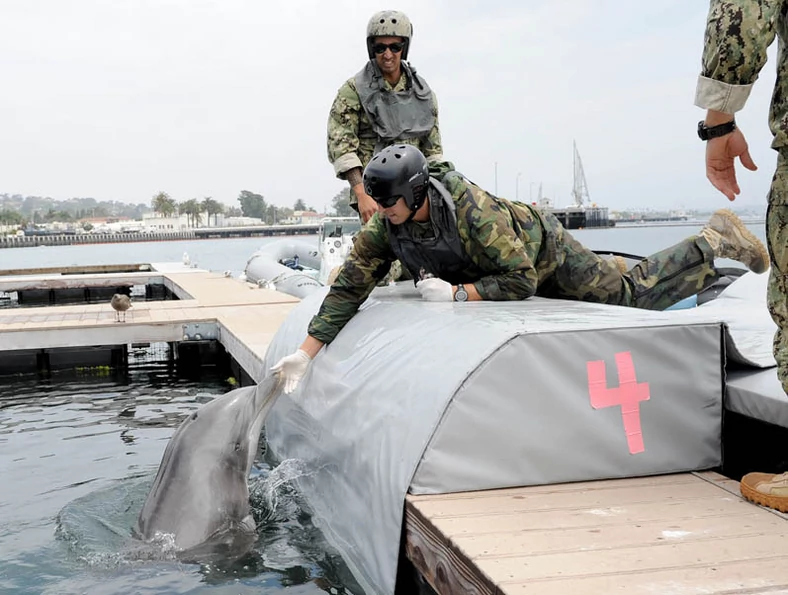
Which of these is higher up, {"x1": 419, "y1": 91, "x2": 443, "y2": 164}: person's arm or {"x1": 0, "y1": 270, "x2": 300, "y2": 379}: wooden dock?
{"x1": 419, "y1": 91, "x2": 443, "y2": 164}: person's arm

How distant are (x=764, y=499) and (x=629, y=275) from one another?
8.33 ft

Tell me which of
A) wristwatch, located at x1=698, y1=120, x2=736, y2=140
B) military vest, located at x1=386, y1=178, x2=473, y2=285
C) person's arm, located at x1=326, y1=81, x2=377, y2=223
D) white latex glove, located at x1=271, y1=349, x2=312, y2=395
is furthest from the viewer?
person's arm, located at x1=326, y1=81, x2=377, y2=223

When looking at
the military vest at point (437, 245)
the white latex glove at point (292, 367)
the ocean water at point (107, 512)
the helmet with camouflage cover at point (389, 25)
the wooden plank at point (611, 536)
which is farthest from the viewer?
the helmet with camouflage cover at point (389, 25)

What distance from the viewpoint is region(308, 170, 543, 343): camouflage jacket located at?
446 centimetres

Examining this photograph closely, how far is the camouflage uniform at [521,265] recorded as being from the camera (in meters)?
4.48

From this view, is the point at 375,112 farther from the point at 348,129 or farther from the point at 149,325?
the point at 149,325

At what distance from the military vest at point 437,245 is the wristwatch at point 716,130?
1.73m

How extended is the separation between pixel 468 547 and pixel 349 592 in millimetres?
1220

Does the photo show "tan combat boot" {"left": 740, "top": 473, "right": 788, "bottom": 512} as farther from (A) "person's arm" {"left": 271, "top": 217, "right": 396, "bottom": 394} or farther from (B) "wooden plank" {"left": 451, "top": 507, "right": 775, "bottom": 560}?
(A) "person's arm" {"left": 271, "top": 217, "right": 396, "bottom": 394}

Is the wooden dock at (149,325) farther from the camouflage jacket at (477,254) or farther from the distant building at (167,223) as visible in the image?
the distant building at (167,223)

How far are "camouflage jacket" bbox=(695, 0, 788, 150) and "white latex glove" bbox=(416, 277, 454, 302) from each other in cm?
190

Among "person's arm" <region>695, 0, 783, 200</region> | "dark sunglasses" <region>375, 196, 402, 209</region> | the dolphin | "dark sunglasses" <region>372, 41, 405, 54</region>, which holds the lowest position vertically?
the dolphin

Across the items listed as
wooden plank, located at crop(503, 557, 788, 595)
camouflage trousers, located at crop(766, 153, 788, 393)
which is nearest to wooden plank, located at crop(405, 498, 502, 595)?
wooden plank, located at crop(503, 557, 788, 595)

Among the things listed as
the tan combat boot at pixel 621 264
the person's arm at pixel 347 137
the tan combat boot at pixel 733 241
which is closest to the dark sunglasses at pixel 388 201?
the tan combat boot at pixel 621 264
